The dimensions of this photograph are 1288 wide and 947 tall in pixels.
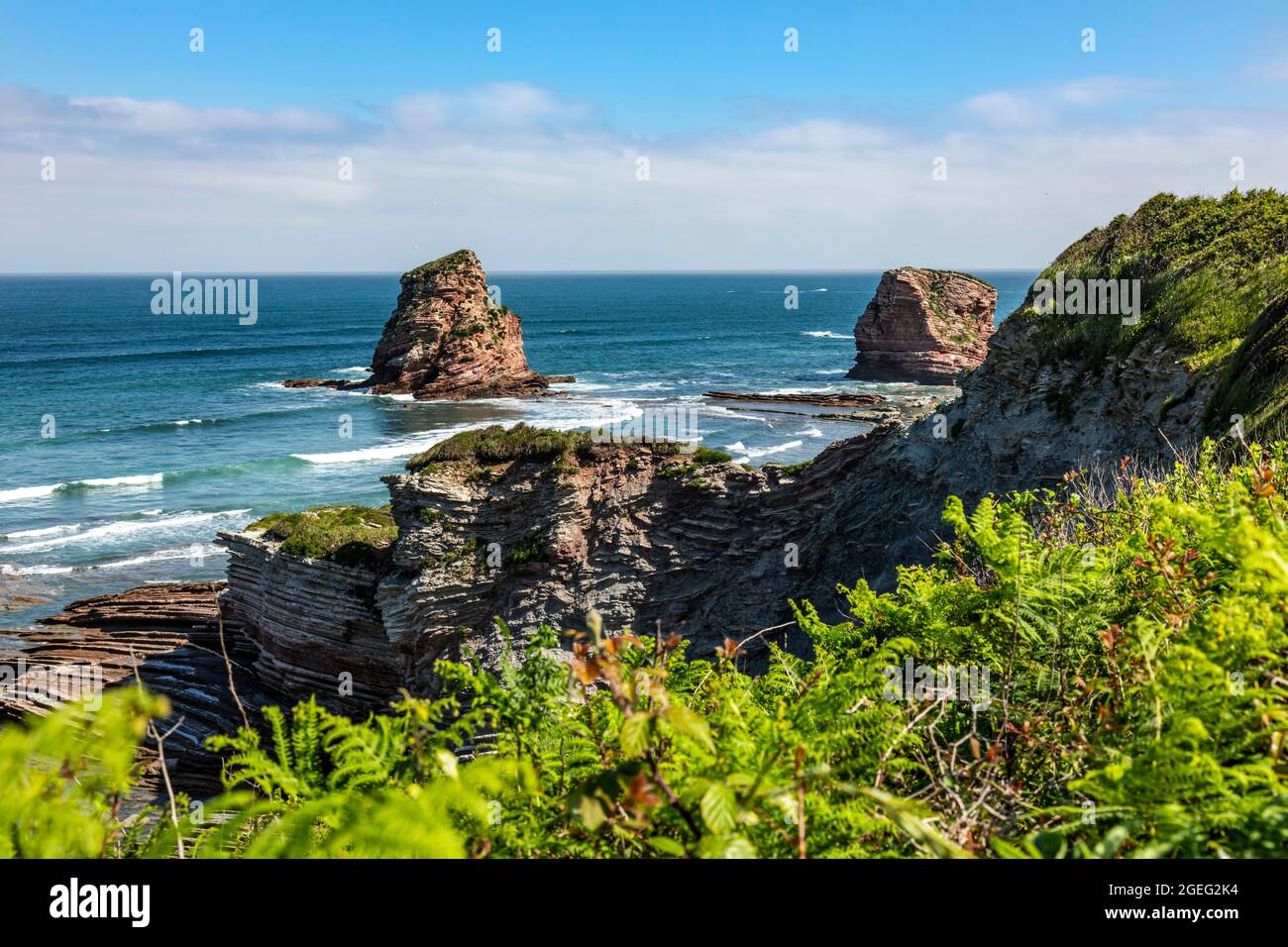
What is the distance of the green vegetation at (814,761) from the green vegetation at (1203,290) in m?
10.3

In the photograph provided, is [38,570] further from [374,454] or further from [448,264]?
[448,264]

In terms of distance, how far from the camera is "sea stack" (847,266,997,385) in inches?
2758

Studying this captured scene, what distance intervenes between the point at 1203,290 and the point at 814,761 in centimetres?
1676

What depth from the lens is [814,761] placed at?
281 cm

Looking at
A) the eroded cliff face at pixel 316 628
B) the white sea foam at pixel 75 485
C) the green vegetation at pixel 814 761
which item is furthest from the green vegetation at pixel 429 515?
the white sea foam at pixel 75 485

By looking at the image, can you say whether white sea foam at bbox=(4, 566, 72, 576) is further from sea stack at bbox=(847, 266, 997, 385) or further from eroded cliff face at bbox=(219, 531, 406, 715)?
sea stack at bbox=(847, 266, 997, 385)

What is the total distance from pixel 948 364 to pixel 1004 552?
6940 cm

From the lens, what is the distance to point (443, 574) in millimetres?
18656

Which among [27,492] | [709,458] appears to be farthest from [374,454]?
[709,458]

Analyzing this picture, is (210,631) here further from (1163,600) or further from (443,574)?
(1163,600)

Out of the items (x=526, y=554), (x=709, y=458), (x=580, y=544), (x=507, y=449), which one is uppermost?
(x=507, y=449)

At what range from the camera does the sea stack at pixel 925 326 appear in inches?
2758

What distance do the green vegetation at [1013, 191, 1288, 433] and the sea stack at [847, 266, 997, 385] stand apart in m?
51.4
